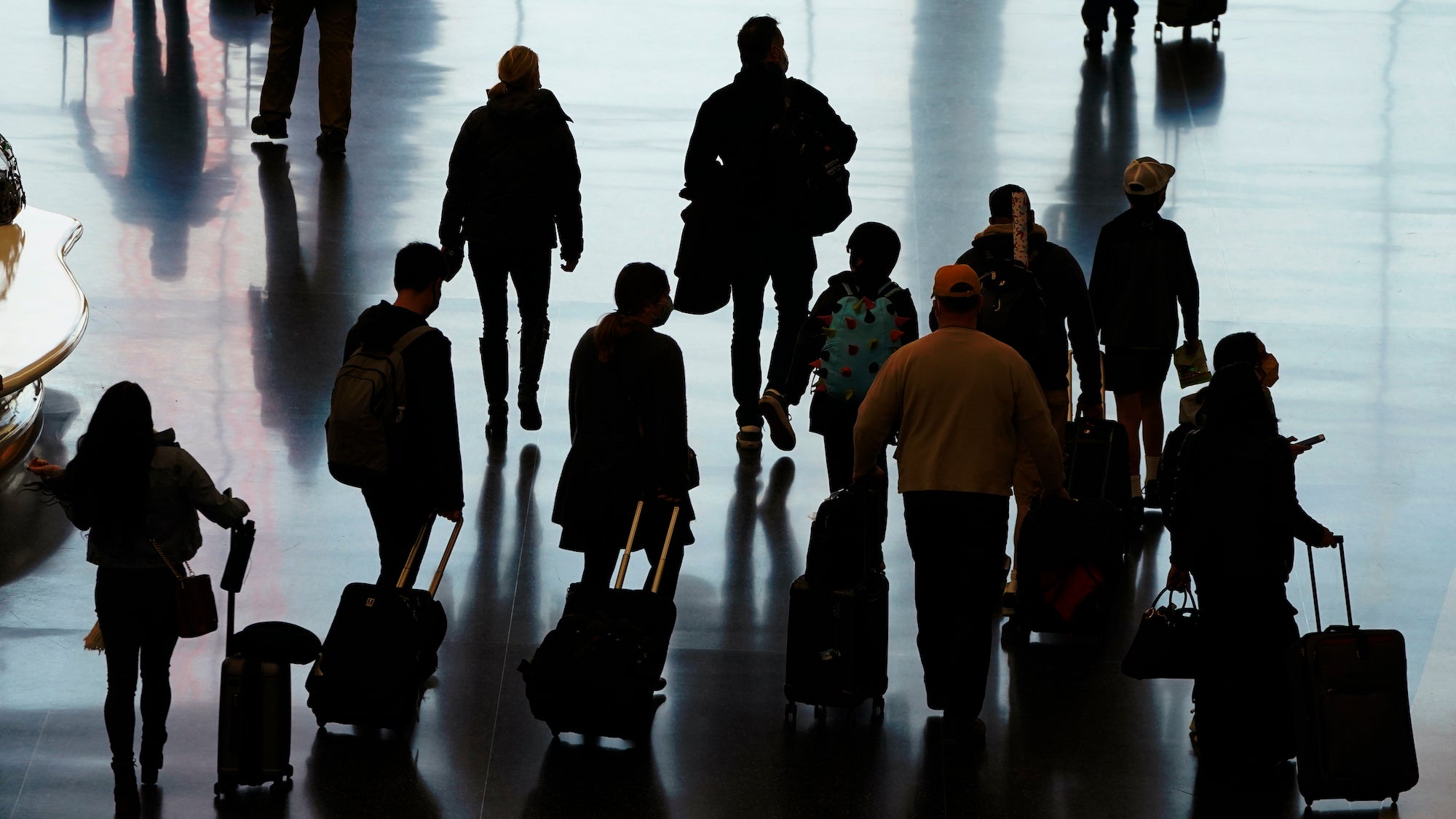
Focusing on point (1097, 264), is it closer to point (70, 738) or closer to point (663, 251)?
point (663, 251)

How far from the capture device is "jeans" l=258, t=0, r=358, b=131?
1213 cm

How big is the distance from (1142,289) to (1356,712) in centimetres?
269

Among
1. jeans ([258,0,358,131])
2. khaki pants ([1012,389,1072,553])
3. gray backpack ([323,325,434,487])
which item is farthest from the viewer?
jeans ([258,0,358,131])

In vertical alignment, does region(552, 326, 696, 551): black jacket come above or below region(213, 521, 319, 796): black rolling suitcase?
above

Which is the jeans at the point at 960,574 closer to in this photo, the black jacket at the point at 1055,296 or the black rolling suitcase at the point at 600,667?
the black rolling suitcase at the point at 600,667

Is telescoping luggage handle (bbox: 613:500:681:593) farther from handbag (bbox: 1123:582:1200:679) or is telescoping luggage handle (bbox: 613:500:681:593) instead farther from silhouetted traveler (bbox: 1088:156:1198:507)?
silhouetted traveler (bbox: 1088:156:1198:507)

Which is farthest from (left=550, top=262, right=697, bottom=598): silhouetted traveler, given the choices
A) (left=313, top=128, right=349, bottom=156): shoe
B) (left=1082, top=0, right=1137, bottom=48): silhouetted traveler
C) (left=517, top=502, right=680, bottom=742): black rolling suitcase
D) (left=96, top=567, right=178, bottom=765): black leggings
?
(left=1082, top=0, right=1137, bottom=48): silhouetted traveler

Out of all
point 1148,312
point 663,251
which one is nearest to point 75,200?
point 663,251

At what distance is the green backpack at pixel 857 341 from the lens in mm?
6809

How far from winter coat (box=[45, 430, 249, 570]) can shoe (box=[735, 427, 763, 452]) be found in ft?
11.2

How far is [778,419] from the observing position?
7965 millimetres

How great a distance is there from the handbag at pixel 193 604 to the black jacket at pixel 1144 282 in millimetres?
4041

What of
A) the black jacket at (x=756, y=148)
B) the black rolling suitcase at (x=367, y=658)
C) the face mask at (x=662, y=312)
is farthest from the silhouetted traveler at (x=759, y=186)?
the black rolling suitcase at (x=367, y=658)

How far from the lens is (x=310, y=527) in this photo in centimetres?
754
